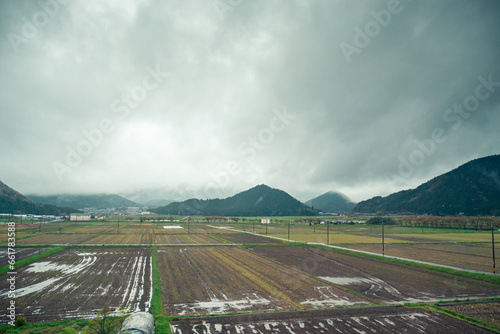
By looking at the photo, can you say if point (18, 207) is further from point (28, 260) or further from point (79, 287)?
point (79, 287)

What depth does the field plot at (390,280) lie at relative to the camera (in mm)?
20984

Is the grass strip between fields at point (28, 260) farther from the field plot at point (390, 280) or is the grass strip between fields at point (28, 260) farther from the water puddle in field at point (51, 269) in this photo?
the field plot at point (390, 280)

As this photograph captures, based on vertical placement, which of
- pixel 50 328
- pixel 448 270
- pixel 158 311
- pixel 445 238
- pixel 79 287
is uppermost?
pixel 50 328

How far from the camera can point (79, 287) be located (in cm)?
2166

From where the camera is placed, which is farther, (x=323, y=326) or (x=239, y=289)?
(x=239, y=289)

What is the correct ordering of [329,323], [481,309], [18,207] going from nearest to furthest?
1. [329,323]
2. [481,309]
3. [18,207]

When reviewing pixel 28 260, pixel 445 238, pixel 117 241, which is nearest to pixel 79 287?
pixel 28 260

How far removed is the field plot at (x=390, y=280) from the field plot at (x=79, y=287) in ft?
57.8

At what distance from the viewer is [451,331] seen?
47.1 ft

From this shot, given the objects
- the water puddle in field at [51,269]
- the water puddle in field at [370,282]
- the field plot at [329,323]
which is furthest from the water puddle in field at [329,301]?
the water puddle in field at [51,269]

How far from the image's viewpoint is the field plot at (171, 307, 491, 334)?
1431 centimetres

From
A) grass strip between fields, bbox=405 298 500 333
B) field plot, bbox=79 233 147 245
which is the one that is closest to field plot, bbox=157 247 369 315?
grass strip between fields, bbox=405 298 500 333

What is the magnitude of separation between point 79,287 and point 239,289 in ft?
43.7

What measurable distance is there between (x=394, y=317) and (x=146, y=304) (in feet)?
52.9
